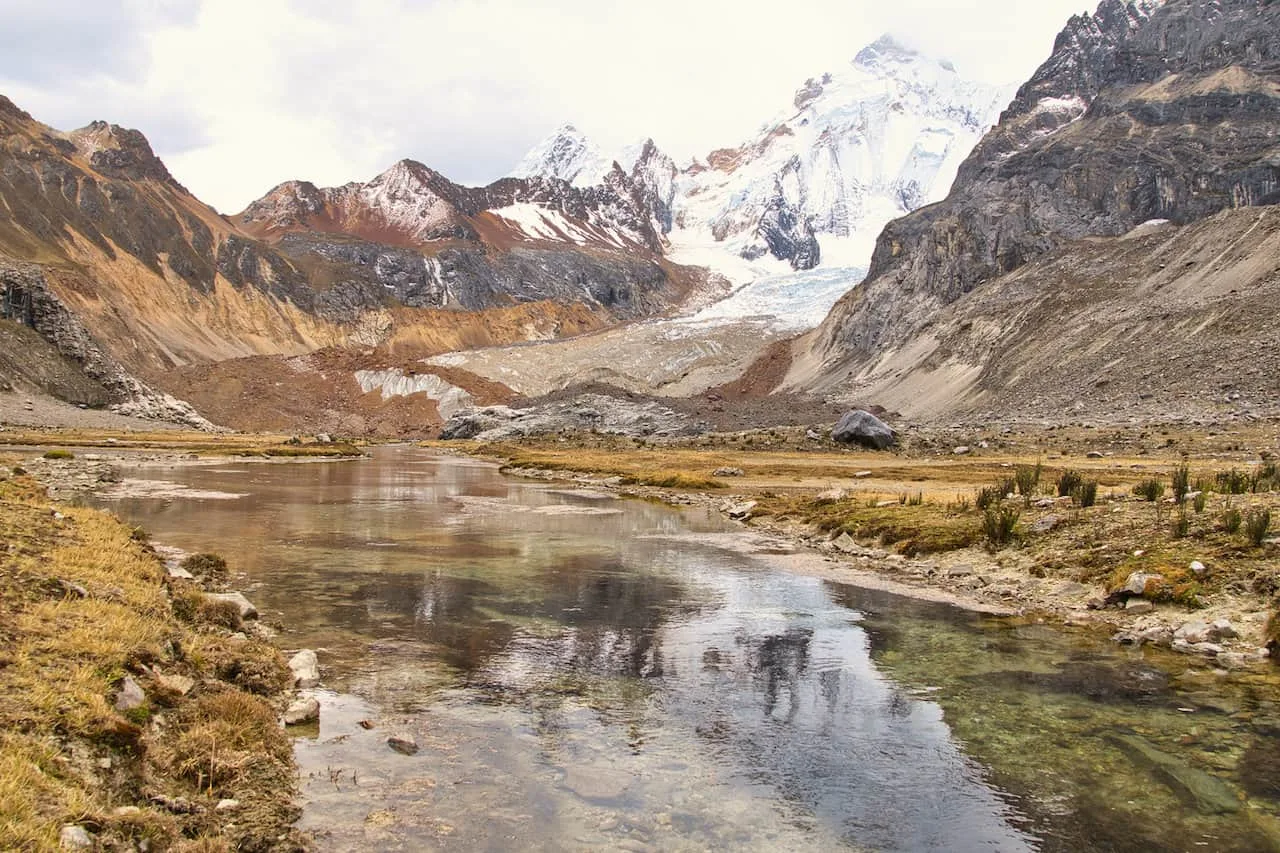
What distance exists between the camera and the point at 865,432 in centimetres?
7388

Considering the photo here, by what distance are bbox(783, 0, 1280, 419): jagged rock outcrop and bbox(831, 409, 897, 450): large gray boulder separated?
22656 mm

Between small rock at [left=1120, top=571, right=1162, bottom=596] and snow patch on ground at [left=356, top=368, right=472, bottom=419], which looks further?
snow patch on ground at [left=356, top=368, right=472, bottom=419]

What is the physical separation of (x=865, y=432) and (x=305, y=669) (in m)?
65.7

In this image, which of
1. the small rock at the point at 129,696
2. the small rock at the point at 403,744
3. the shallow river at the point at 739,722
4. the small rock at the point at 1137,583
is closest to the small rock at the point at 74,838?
the shallow river at the point at 739,722

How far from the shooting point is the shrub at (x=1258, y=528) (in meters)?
17.6

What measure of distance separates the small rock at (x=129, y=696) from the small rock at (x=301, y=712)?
1750 mm

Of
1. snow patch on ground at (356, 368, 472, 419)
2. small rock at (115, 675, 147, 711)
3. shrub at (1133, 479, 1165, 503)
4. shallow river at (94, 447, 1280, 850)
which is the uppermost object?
snow patch on ground at (356, 368, 472, 419)

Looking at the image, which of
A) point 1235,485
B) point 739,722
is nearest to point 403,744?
point 739,722

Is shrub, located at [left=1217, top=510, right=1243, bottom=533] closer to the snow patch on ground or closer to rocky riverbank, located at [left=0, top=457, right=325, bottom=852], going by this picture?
rocky riverbank, located at [left=0, top=457, right=325, bottom=852]

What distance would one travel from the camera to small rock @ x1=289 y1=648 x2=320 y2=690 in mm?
12336

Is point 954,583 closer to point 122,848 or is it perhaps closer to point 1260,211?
point 122,848

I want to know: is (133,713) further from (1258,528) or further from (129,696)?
(1258,528)

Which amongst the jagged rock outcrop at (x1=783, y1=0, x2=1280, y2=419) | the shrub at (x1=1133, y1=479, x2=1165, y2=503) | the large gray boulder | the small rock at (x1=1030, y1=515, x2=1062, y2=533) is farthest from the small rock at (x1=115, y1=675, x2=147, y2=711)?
the jagged rock outcrop at (x1=783, y1=0, x2=1280, y2=419)

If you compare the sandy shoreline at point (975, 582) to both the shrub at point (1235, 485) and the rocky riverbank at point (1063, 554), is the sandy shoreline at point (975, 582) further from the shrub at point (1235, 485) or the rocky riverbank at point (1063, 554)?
the shrub at point (1235, 485)
